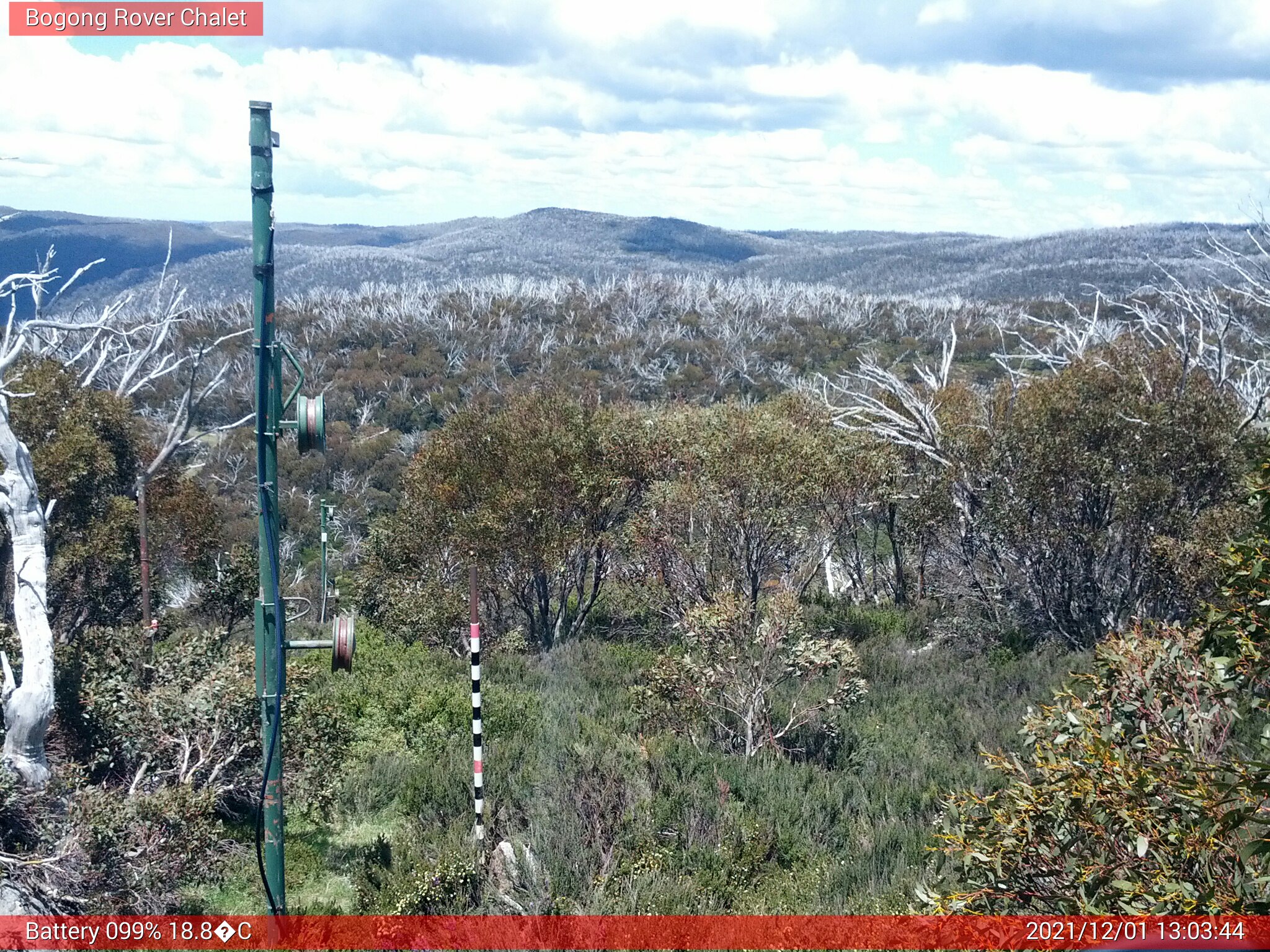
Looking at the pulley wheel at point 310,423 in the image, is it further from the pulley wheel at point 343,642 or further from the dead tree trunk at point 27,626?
the dead tree trunk at point 27,626

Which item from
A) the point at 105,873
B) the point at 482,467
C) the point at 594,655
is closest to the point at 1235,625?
the point at 105,873

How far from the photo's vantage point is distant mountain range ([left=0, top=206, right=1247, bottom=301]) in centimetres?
9556

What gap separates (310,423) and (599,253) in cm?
14795

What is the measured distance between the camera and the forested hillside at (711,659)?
5.20 meters

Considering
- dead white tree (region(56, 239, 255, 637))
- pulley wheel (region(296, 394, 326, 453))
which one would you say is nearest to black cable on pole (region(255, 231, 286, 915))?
pulley wheel (region(296, 394, 326, 453))

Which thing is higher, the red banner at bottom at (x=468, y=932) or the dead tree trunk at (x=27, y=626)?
the dead tree trunk at (x=27, y=626)

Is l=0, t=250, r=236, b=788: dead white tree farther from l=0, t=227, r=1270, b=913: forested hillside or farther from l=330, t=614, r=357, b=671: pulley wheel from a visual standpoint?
l=330, t=614, r=357, b=671: pulley wheel

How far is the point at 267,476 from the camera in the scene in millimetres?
5652

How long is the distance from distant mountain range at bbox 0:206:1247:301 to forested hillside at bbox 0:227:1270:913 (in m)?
60.3

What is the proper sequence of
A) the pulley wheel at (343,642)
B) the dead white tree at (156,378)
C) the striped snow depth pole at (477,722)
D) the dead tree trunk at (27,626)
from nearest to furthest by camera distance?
1. the pulley wheel at (343,642)
2. the striped snow depth pole at (477,722)
3. the dead tree trunk at (27,626)
4. the dead white tree at (156,378)

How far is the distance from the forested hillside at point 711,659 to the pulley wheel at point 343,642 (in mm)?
1781

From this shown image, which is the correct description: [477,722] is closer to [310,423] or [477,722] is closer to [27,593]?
[310,423]

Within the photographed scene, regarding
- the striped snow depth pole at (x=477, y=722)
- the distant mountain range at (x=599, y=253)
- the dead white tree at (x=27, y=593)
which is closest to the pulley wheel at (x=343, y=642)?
the striped snow depth pole at (x=477, y=722)

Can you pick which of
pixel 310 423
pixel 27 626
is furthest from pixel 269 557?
pixel 27 626
